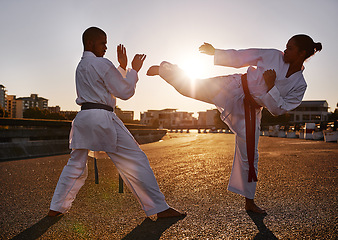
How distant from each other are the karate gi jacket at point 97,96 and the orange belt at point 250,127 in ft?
3.87

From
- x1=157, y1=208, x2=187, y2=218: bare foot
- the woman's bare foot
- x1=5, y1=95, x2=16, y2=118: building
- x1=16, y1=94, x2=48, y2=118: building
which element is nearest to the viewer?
x1=157, y1=208, x2=187, y2=218: bare foot

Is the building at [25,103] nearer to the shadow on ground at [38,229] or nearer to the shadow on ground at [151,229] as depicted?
the shadow on ground at [38,229]

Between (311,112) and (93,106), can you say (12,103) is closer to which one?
(311,112)

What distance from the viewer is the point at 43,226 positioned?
2504mm

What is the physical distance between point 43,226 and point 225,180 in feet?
9.80

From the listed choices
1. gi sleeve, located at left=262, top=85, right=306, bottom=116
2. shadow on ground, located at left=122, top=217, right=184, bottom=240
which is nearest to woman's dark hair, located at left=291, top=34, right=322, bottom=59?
gi sleeve, located at left=262, top=85, right=306, bottom=116

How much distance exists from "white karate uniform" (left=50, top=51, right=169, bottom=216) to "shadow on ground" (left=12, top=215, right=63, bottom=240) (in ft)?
0.39

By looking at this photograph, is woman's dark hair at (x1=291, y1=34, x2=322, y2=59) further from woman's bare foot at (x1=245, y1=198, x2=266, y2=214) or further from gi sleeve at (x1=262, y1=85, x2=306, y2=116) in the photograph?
woman's bare foot at (x1=245, y1=198, x2=266, y2=214)

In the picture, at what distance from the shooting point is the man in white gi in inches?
109

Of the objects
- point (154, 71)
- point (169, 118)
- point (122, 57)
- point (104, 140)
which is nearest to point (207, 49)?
point (154, 71)

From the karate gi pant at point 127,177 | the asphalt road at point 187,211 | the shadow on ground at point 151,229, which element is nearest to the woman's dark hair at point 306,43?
the asphalt road at point 187,211

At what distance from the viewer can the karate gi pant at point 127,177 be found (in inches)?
109

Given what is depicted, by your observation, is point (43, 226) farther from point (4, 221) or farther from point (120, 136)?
point (120, 136)

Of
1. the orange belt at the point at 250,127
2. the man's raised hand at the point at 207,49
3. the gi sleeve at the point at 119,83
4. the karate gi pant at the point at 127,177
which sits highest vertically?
the man's raised hand at the point at 207,49
